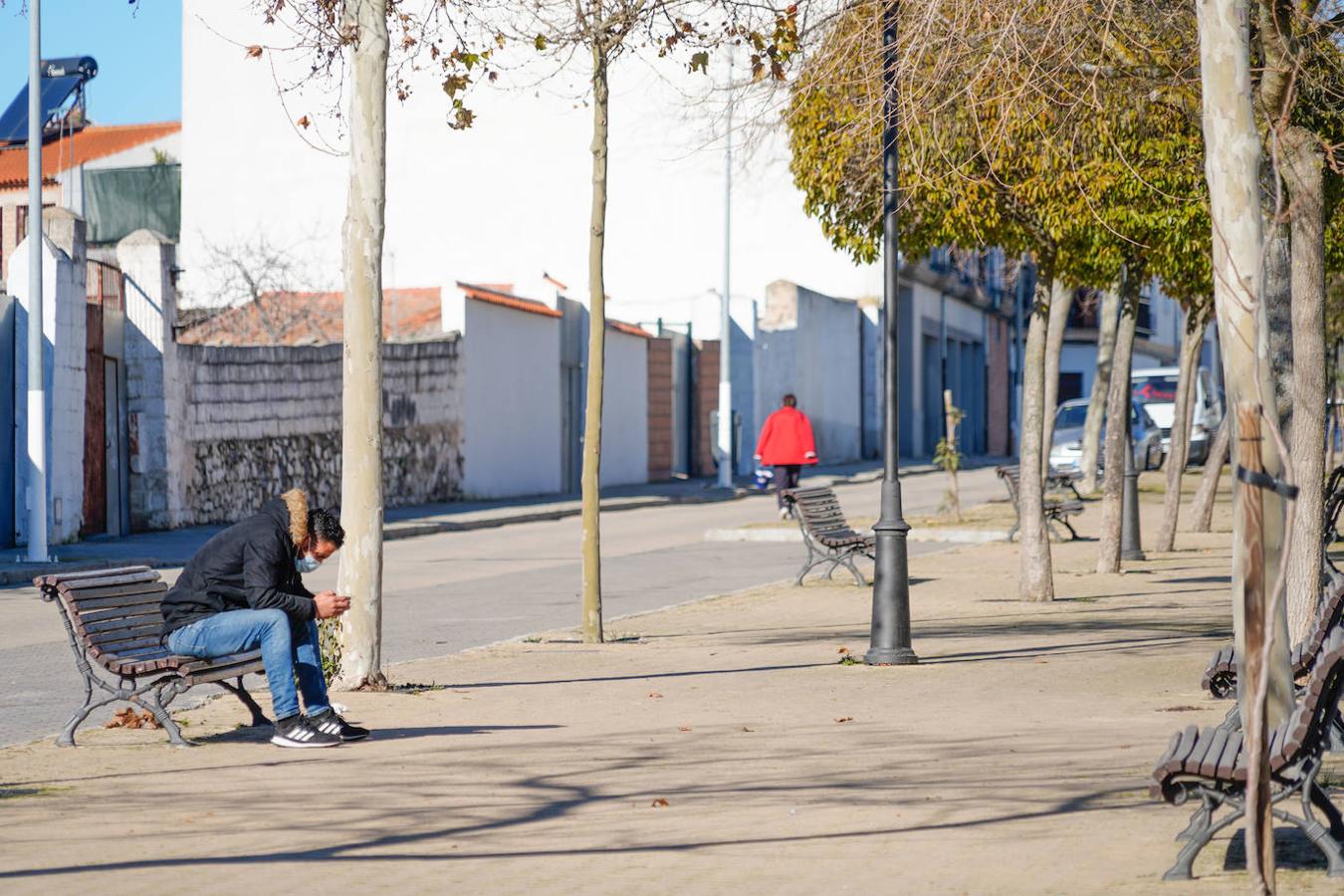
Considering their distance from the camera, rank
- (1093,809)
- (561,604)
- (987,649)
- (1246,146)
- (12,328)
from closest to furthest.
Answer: (1246,146) < (1093,809) < (987,649) < (561,604) < (12,328)

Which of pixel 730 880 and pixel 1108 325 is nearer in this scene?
pixel 730 880

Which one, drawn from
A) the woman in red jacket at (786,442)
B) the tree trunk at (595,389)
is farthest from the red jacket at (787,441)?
the tree trunk at (595,389)

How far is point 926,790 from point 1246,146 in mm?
2717

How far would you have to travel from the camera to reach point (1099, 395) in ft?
103

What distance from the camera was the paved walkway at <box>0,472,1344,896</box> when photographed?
5875 mm

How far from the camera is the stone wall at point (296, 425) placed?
86.0 feet

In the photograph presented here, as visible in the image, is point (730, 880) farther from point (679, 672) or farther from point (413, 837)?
point (679, 672)

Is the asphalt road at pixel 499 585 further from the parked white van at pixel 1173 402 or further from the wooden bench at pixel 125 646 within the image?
the parked white van at pixel 1173 402

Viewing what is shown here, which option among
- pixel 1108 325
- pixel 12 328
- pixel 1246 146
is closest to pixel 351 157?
pixel 1246 146

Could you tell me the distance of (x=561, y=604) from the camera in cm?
1605

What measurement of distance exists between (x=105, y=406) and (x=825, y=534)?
1137 cm

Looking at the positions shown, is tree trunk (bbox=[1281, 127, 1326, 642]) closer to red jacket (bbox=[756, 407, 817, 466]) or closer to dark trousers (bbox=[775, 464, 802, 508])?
red jacket (bbox=[756, 407, 817, 466])

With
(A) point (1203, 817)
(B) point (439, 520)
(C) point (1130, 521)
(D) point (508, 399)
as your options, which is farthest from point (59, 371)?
(A) point (1203, 817)

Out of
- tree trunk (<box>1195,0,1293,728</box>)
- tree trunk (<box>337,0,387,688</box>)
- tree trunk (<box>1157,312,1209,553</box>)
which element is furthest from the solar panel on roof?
tree trunk (<box>1195,0,1293,728</box>)
